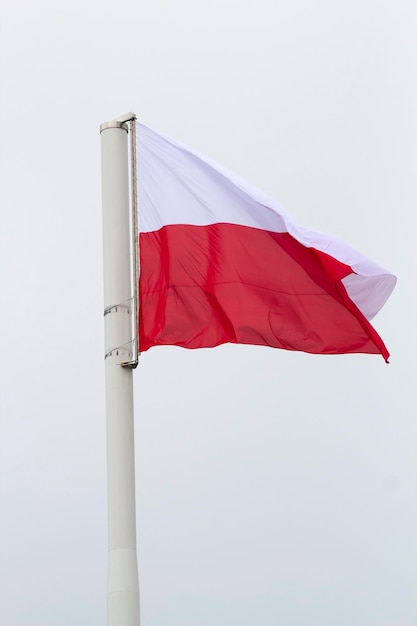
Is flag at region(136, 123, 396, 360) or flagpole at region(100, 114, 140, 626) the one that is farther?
flag at region(136, 123, 396, 360)

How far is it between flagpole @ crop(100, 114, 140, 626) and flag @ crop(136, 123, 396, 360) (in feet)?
1.16

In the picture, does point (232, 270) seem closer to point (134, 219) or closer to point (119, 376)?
point (134, 219)

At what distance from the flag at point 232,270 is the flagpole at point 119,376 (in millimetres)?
353

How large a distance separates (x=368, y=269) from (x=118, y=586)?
5849 mm

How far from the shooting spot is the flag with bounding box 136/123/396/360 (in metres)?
17.5

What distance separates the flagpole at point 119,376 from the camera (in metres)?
16.1

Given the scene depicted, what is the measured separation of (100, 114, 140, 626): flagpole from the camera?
16141 millimetres

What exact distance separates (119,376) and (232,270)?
8.28 ft

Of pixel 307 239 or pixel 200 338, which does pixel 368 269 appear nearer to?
pixel 307 239

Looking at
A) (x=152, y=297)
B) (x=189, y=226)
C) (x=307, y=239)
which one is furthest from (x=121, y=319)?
(x=307, y=239)

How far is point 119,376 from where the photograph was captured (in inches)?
655

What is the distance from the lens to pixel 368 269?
62.2ft

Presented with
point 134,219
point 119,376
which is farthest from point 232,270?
point 119,376

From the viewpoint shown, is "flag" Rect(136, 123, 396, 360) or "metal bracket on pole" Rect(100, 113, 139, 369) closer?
"metal bracket on pole" Rect(100, 113, 139, 369)
